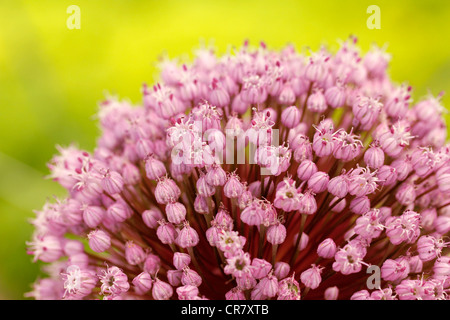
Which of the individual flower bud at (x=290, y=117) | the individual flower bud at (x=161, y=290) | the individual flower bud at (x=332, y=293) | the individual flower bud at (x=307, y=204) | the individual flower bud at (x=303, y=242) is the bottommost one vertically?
the individual flower bud at (x=332, y=293)

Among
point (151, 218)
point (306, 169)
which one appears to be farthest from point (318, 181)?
point (151, 218)

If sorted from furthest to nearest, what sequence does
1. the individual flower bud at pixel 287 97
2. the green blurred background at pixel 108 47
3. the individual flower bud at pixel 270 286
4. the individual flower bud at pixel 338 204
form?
1. the green blurred background at pixel 108 47
2. the individual flower bud at pixel 287 97
3. the individual flower bud at pixel 338 204
4. the individual flower bud at pixel 270 286

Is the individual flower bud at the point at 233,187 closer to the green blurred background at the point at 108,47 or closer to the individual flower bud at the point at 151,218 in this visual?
the individual flower bud at the point at 151,218

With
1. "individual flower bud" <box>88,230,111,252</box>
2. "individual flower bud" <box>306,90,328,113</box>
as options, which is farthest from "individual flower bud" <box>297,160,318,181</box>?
"individual flower bud" <box>88,230,111,252</box>

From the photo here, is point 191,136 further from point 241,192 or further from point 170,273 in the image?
point 170,273

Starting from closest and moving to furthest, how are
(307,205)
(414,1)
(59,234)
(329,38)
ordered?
(307,205) < (59,234) < (414,1) < (329,38)

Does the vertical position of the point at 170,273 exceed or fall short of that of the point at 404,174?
it falls short

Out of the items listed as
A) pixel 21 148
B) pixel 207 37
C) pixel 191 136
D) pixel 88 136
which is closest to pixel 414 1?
pixel 207 37

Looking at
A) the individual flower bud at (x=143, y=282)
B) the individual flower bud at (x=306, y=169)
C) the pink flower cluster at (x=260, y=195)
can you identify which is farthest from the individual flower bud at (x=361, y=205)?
the individual flower bud at (x=143, y=282)
